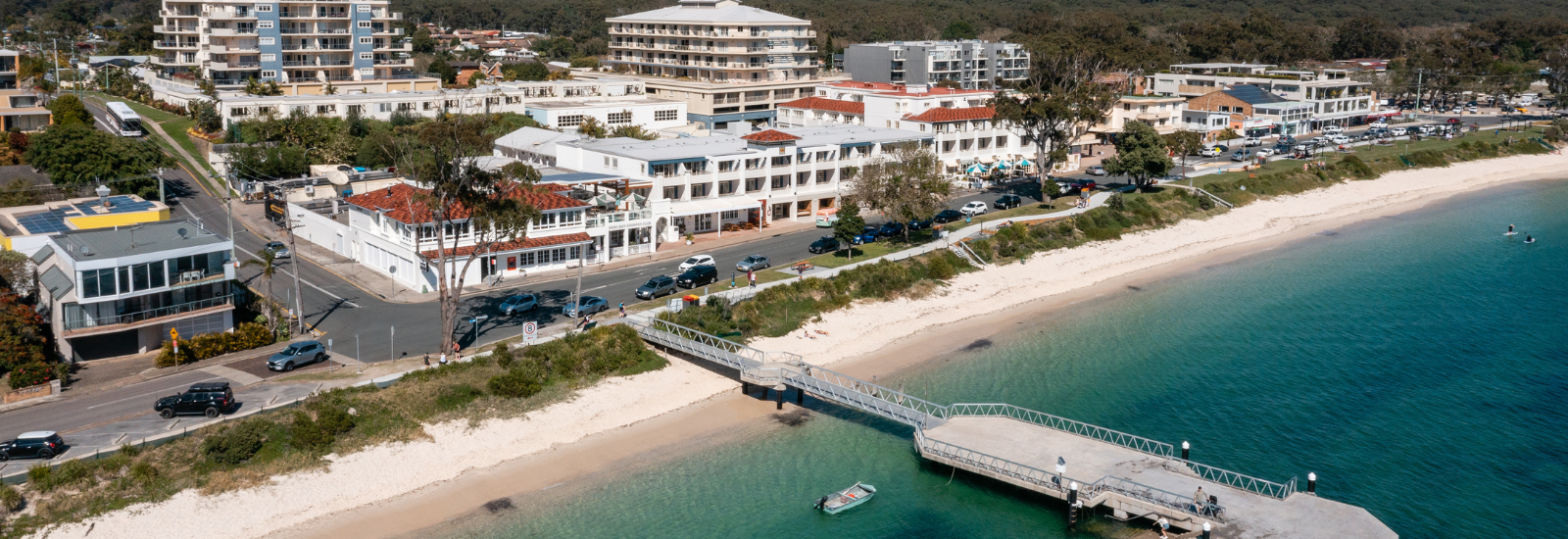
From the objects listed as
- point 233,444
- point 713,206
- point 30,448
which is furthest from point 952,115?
point 30,448

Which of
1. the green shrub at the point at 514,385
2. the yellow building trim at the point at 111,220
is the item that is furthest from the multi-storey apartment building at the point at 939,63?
A: the green shrub at the point at 514,385

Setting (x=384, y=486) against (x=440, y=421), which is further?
(x=440, y=421)

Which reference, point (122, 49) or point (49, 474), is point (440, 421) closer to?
point (49, 474)

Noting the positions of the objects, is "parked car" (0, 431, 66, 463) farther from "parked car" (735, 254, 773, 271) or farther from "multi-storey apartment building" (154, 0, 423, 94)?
"multi-storey apartment building" (154, 0, 423, 94)

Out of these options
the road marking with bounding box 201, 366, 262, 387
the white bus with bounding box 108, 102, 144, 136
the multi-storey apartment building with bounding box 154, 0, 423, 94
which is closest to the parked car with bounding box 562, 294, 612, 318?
the road marking with bounding box 201, 366, 262, 387

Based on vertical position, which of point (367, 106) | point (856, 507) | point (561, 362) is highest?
point (367, 106)

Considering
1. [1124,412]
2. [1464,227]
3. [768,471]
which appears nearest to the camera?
[768,471]

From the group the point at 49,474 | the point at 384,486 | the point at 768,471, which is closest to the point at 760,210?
the point at 768,471

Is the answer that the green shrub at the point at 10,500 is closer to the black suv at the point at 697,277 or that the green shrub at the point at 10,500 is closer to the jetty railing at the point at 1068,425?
the jetty railing at the point at 1068,425
